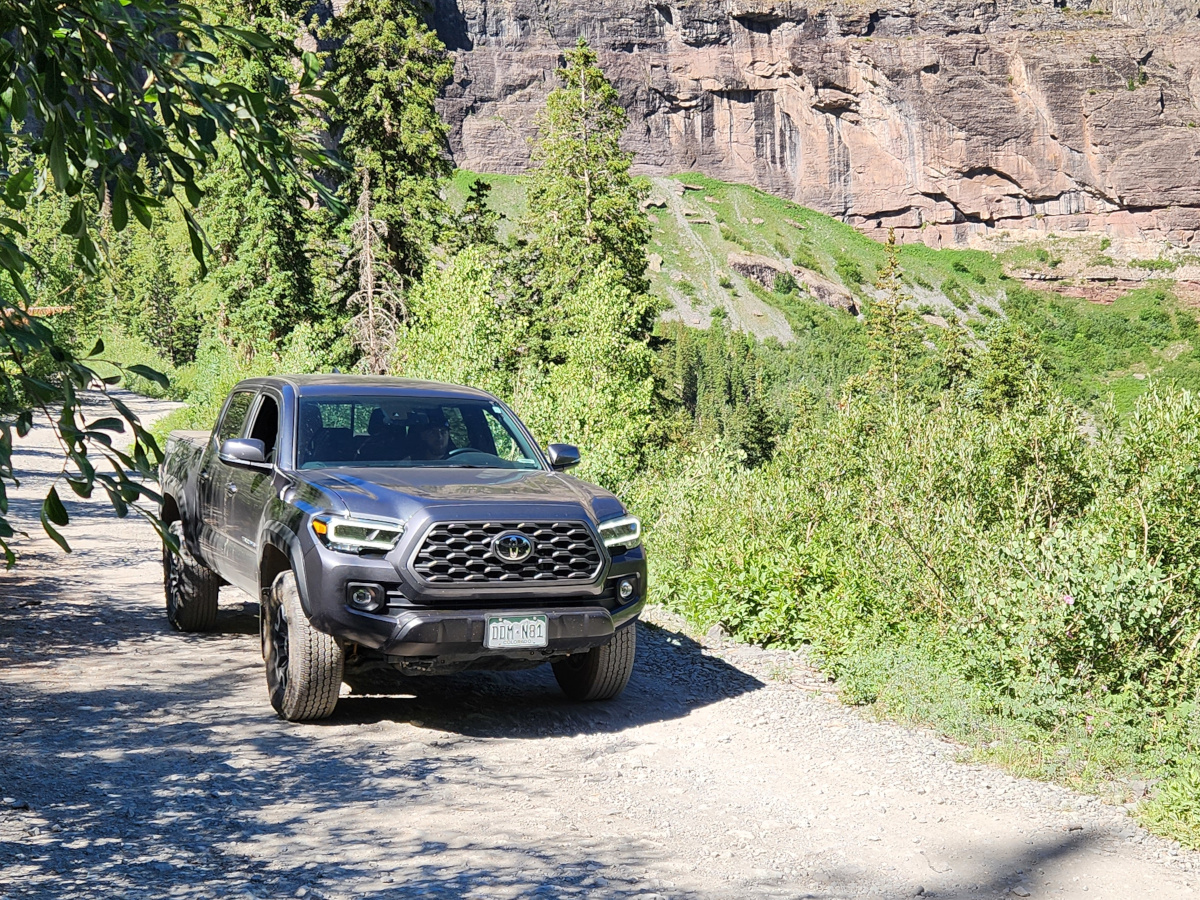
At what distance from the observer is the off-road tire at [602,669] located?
7.10 m

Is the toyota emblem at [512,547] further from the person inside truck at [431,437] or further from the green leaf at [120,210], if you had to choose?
the green leaf at [120,210]

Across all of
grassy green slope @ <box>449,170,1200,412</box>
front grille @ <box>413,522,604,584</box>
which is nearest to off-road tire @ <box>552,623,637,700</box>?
front grille @ <box>413,522,604,584</box>

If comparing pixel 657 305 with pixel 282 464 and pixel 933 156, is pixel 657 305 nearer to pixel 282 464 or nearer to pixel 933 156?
pixel 282 464

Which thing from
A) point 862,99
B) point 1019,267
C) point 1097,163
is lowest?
point 1019,267

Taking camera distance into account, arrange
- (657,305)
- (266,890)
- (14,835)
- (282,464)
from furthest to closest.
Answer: (657,305) → (282,464) → (14,835) → (266,890)

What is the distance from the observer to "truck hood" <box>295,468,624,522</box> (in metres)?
6.24

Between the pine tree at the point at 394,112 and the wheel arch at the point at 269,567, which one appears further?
the pine tree at the point at 394,112

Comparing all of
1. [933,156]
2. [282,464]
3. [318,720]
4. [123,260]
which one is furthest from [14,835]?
[933,156]

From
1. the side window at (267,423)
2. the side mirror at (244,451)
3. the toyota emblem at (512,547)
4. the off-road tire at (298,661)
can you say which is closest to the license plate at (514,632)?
the toyota emblem at (512,547)

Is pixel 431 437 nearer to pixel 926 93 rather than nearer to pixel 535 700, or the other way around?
pixel 535 700

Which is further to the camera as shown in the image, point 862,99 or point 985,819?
point 862,99

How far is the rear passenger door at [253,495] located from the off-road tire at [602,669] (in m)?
2.06

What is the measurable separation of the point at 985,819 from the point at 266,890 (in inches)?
128

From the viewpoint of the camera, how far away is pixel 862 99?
19350 centimetres
